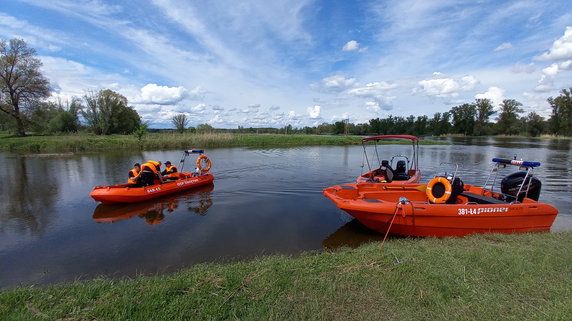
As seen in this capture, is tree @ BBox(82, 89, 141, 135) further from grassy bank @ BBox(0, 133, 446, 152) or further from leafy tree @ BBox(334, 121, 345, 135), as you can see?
leafy tree @ BBox(334, 121, 345, 135)

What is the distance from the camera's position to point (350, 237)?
21.9ft


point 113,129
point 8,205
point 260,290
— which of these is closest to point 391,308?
point 260,290

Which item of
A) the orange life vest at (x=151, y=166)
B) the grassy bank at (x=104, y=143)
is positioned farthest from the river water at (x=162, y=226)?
the grassy bank at (x=104, y=143)

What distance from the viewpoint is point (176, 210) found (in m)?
8.91

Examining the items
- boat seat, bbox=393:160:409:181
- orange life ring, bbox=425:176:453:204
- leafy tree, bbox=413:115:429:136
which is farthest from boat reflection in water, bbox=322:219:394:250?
leafy tree, bbox=413:115:429:136

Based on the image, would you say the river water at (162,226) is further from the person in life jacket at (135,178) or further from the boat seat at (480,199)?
the boat seat at (480,199)

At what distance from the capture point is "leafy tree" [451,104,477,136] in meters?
83.4

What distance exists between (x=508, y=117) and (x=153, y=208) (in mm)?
98209

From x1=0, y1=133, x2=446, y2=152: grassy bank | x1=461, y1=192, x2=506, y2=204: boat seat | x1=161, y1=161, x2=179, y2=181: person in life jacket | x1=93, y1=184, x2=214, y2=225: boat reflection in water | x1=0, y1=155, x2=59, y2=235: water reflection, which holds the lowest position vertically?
x1=93, y1=184, x2=214, y2=225: boat reflection in water

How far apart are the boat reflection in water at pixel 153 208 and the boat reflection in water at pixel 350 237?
418 cm

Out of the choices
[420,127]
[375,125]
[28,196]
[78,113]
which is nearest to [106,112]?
[78,113]

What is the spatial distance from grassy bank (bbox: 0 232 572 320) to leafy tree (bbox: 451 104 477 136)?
95023 mm

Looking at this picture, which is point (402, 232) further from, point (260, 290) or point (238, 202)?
point (238, 202)

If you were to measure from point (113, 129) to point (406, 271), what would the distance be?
46.6 m
